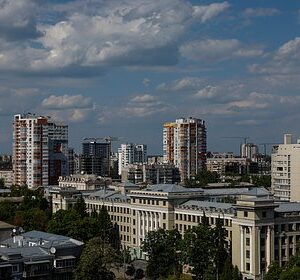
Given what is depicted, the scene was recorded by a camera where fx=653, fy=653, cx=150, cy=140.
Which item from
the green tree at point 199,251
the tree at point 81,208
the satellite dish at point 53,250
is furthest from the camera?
the tree at point 81,208

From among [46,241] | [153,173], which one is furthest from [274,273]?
[153,173]

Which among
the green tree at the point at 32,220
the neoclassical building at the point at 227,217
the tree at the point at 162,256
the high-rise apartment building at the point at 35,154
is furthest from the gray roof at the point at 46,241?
the high-rise apartment building at the point at 35,154

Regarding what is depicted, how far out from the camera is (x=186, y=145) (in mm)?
154250

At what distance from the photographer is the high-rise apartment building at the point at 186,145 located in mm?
153500

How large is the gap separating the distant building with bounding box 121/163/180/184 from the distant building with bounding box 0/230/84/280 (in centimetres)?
8768

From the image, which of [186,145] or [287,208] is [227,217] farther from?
[186,145]

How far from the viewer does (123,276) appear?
197 ft

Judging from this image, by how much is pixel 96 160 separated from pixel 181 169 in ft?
90.3

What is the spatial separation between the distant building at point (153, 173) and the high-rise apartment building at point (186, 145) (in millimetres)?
5549

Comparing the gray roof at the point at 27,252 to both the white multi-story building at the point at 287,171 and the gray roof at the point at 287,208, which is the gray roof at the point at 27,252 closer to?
the gray roof at the point at 287,208

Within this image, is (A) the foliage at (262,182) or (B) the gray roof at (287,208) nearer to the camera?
(B) the gray roof at (287,208)

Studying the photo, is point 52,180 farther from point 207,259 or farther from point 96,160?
point 207,259

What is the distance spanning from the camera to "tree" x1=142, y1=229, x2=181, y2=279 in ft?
181

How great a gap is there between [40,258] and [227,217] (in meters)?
17.3
